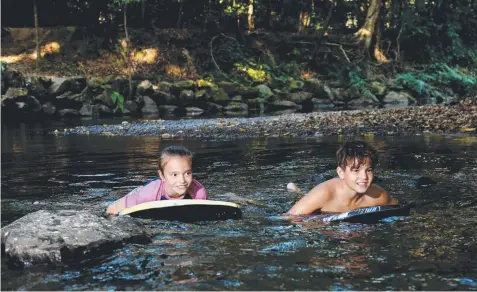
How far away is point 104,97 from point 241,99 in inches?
215

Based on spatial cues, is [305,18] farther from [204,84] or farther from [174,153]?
[174,153]

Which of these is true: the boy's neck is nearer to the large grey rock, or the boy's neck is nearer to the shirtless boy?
the shirtless boy

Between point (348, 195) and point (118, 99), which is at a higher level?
point (348, 195)

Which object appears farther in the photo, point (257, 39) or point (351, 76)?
point (257, 39)

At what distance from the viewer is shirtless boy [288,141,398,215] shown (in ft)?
19.2

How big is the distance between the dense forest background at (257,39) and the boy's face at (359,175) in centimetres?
2127

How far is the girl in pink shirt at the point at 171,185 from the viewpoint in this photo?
5.89 meters

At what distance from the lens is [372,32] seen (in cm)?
3186

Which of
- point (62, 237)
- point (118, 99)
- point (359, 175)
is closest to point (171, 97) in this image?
point (118, 99)

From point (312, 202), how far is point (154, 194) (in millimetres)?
1498

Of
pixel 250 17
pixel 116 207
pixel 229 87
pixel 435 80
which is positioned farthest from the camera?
pixel 250 17

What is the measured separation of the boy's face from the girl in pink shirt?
1.37 m

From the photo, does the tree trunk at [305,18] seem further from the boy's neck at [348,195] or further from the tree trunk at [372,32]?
the boy's neck at [348,195]

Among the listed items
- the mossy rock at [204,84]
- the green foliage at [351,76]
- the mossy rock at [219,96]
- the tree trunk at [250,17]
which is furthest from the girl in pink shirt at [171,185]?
the tree trunk at [250,17]
